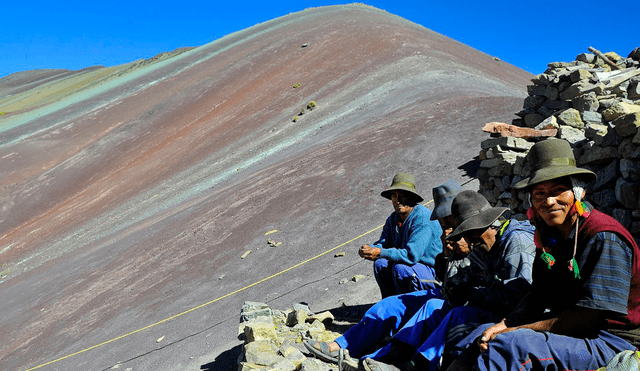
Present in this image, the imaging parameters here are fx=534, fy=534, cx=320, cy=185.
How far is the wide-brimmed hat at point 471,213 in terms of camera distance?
3.42 m

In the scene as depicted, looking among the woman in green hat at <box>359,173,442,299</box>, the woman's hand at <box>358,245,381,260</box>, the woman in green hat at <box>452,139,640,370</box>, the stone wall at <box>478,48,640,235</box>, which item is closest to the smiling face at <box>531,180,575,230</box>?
the woman in green hat at <box>452,139,640,370</box>

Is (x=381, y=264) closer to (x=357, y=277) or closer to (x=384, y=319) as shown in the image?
(x=384, y=319)

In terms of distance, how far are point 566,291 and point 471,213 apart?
97 centimetres

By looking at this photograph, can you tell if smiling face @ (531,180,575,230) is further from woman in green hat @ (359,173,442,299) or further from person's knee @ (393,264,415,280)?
person's knee @ (393,264,415,280)

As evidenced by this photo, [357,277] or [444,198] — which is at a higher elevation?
[444,198]

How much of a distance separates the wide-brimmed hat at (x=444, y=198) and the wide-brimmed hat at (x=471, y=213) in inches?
18.3

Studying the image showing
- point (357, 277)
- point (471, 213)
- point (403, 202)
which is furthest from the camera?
point (357, 277)

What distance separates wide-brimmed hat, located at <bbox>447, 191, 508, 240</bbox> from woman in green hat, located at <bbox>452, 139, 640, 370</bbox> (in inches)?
18.9

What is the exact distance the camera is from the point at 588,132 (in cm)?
555

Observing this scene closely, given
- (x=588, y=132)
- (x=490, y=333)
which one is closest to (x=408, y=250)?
(x=490, y=333)

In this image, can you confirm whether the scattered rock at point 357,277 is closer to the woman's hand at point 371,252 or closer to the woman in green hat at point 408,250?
the woman in green hat at point 408,250

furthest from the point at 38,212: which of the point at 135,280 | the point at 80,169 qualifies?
the point at 135,280

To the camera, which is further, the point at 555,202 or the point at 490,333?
the point at 490,333

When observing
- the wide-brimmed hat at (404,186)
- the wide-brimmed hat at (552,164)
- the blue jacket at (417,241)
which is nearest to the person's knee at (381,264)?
the blue jacket at (417,241)
